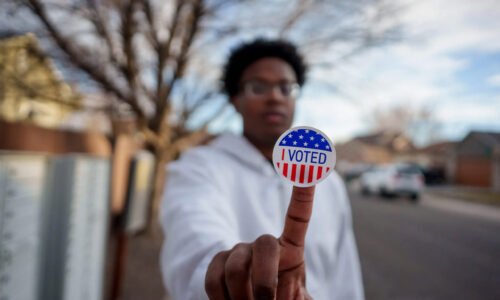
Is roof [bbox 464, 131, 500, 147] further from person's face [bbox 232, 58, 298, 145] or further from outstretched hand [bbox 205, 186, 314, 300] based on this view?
outstretched hand [bbox 205, 186, 314, 300]

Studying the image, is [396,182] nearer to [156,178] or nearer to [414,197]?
[414,197]

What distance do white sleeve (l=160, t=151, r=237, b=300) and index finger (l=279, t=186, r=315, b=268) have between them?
27cm

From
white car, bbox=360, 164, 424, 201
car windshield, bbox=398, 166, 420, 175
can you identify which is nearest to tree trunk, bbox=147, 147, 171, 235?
white car, bbox=360, 164, 424, 201

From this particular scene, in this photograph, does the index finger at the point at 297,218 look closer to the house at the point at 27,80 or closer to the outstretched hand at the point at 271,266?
the outstretched hand at the point at 271,266

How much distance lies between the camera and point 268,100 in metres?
0.87

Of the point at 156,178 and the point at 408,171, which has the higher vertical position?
the point at 156,178

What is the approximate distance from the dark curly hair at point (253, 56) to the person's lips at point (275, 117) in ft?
1.24

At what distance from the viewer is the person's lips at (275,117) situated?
0.84 meters

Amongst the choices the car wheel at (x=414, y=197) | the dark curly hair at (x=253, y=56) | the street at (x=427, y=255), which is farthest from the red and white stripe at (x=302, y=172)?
the car wheel at (x=414, y=197)

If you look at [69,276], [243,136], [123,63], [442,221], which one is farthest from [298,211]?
[442,221]

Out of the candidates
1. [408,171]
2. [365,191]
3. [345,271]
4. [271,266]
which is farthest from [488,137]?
[365,191]

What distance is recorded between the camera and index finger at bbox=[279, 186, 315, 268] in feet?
1.54

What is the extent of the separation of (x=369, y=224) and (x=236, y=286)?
8.83m

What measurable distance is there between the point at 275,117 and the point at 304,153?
0.36 meters
